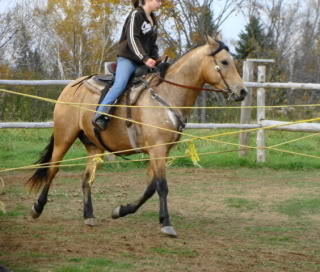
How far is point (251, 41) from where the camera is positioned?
99.0 ft

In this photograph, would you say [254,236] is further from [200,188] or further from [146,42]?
[200,188]

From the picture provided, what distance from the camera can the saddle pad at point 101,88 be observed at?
7.45 metres

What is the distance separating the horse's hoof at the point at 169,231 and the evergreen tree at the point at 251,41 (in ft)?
74.0

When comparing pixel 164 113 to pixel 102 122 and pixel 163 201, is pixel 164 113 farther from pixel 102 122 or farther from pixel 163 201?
pixel 163 201

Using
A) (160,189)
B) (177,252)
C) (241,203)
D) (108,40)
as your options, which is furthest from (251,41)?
(177,252)

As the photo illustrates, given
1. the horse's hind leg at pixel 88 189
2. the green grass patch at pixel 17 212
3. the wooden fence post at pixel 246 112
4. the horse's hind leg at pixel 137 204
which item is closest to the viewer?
the horse's hind leg at pixel 137 204

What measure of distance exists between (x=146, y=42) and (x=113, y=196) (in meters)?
2.77

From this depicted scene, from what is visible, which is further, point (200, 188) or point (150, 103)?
point (200, 188)

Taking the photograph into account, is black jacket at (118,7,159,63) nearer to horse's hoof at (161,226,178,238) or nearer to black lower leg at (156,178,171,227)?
black lower leg at (156,178,171,227)

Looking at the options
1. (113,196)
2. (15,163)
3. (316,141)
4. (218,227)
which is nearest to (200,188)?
(113,196)

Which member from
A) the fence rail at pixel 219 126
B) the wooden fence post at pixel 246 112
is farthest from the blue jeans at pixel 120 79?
the wooden fence post at pixel 246 112

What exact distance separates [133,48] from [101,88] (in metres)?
0.79

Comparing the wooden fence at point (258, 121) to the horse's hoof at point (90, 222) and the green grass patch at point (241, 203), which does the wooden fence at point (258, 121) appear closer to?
the green grass patch at point (241, 203)

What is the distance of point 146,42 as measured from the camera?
7.64m
